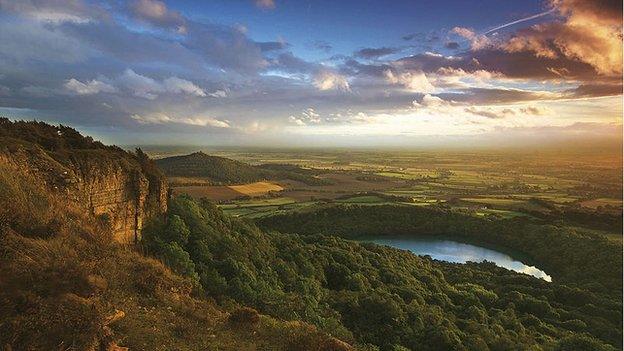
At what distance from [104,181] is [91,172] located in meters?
0.64

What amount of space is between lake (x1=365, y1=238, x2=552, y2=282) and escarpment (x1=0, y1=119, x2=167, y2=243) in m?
47.3

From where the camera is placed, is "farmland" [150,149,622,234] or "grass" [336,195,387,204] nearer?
"farmland" [150,149,622,234]

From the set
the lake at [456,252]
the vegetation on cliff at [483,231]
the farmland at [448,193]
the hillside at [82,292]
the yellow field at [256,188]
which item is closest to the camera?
the hillside at [82,292]

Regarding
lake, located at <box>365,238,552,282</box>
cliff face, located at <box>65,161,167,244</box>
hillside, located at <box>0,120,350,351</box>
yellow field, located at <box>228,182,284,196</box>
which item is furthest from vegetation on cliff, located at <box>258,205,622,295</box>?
hillside, located at <box>0,120,350,351</box>

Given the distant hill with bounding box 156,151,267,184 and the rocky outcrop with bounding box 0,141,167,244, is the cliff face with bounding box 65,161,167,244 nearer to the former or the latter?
the rocky outcrop with bounding box 0,141,167,244

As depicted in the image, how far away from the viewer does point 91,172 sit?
14.5 meters

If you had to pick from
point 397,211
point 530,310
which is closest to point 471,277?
point 530,310

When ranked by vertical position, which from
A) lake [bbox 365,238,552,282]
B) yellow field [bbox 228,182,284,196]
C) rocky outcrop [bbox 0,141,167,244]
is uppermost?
rocky outcrop [bbox 0,141,167,244]

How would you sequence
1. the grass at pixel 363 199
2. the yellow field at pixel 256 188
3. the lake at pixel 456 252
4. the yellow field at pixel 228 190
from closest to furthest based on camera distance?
the lake at pixel 456 252, the yellow field at pixel 228 190, the grass at pixel 363 199, the yellow field at pixel 256 188

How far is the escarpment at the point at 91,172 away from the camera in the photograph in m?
12.6

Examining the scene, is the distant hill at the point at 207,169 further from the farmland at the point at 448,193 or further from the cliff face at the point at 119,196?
the cliff face at the point at 119,196

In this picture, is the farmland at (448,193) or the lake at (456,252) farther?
the farmland at (448,193)

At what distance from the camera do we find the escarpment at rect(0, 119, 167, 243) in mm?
12594

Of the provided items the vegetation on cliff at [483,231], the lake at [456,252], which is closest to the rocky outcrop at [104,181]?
the vegetation on cliff at [483,231]
